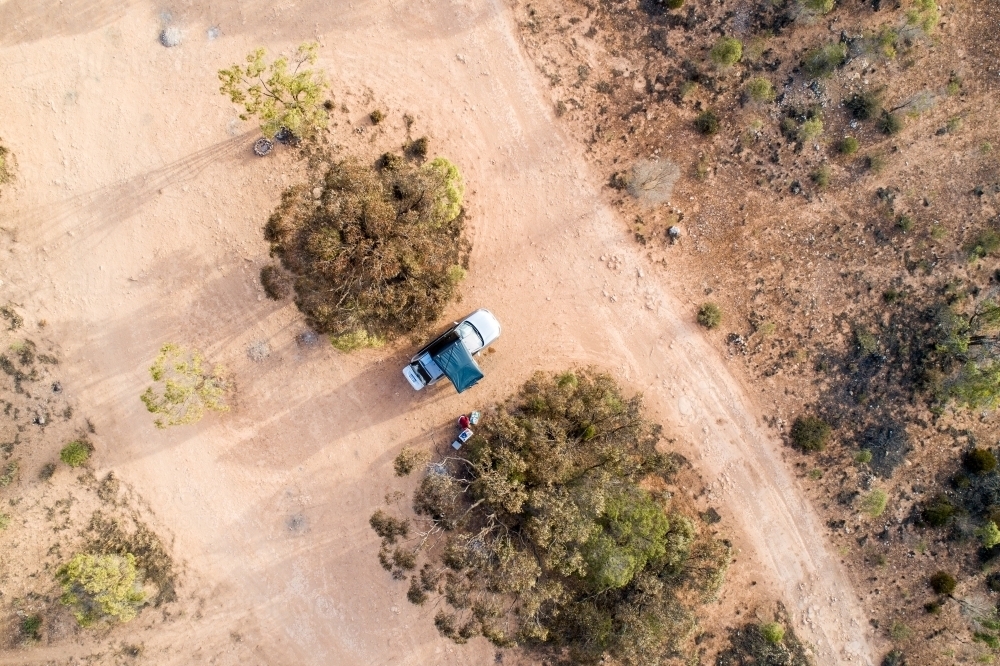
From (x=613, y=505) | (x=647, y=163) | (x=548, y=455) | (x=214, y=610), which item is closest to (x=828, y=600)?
(x=613, y=505)

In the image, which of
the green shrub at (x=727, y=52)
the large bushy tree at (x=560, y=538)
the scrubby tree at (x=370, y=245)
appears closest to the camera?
the large bushy tree at (x=560, y=538)

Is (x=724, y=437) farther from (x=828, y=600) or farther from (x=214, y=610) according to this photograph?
(x=214, y=610)

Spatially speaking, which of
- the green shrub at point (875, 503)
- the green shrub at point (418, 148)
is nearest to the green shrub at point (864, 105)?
the green shrub at point (875, 503)

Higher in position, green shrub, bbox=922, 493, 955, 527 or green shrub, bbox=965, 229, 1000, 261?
green shrub, bbox=965, 229, 1000, 261

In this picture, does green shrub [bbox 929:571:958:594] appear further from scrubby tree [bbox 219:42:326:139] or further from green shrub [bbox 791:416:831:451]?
scrubby tree [bbox 219:42:326:139]

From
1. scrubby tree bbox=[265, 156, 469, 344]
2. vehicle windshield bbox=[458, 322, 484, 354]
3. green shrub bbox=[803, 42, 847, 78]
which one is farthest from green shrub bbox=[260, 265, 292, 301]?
green shrub bbox=[803, 42, 847, 78]

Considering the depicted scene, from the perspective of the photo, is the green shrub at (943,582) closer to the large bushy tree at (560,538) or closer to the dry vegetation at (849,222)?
the dry vegetation at (849,222)

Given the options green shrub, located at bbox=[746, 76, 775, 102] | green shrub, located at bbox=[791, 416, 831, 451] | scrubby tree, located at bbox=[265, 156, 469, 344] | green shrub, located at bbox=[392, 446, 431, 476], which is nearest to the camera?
scrubby tree, located at bbox=[265, 156, 469, 344]
